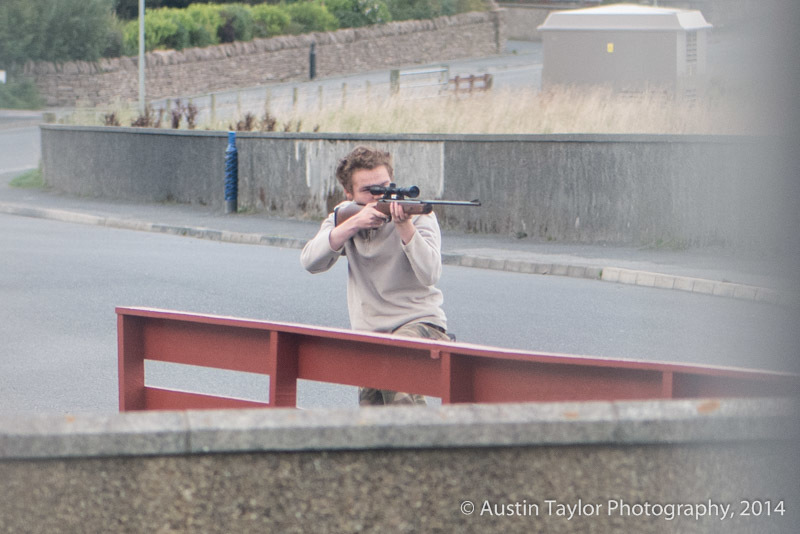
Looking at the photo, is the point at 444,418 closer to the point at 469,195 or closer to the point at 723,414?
the point at 723,414

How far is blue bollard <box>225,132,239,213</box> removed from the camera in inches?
738

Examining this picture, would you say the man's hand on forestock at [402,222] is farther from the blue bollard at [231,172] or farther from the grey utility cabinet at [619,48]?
the grey utility cabinet at [619,48]

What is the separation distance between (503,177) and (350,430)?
13499 mm

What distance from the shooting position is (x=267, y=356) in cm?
457

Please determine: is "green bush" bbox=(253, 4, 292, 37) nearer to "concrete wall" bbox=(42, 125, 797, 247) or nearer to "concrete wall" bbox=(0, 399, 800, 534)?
"concrete wall" bbox=(42, 125, 797, 247)

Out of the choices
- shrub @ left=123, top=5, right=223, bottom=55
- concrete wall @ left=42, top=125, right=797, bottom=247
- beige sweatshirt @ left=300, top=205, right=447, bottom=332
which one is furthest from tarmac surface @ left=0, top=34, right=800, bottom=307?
shrub @ left=123, top=5, right=223, bottom=55

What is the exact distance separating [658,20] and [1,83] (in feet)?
72.6

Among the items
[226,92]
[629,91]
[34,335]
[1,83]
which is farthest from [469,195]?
[226,92]

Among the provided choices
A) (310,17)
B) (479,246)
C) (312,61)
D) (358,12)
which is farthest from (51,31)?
(479,246)

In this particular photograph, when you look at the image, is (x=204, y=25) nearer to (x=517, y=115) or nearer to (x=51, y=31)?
(x=51, y=31)

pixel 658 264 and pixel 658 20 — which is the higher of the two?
pixel 658 20

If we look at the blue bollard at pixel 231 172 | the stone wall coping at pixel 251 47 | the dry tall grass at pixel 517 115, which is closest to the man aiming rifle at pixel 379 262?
the dry tall grass at pixel 517 115

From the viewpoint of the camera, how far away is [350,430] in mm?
2502

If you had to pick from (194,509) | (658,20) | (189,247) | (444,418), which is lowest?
(189,247)
